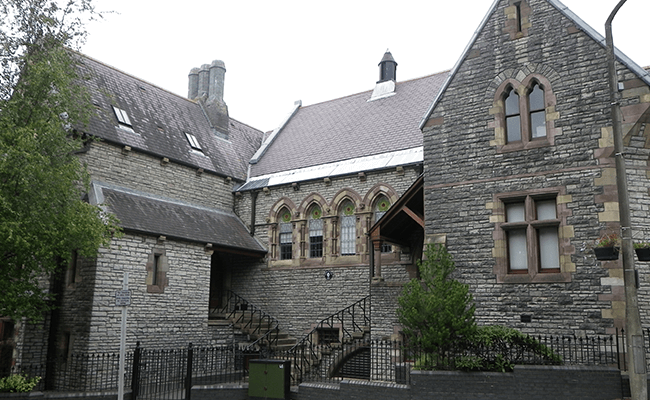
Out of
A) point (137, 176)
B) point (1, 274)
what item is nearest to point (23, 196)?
point (1, 274)

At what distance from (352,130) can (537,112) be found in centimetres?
1062

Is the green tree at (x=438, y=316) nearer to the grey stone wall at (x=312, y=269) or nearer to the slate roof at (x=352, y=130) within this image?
the grey stone wall at (x=312, y=269)

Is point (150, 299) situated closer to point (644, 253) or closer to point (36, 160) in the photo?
point (36, 160)

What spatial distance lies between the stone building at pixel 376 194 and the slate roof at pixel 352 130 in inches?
3.7

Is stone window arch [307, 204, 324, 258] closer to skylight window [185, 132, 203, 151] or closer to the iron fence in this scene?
the iron fence

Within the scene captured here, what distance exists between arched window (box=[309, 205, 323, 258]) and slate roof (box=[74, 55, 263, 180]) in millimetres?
4381

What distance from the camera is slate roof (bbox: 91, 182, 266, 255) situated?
18484mm

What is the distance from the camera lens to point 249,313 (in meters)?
22.0

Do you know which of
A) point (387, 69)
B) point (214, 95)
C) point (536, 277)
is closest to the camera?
point (536, 277)

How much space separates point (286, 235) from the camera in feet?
74.1

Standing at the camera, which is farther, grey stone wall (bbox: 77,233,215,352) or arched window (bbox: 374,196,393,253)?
arched window (bbox: 374,196,393,253)

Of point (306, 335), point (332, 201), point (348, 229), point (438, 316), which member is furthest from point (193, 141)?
point (438, 316)

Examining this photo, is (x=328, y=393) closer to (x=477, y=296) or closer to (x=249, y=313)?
(x=477, y=296)

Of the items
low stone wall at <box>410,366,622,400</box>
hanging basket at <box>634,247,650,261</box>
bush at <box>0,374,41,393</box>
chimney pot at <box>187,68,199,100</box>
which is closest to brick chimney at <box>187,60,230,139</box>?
chimney pot at <box>187,68,199,100</box>
